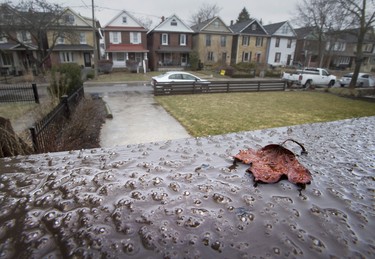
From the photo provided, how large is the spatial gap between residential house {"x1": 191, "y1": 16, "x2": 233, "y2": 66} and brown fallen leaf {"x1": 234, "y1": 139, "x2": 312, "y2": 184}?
38223 millimetres

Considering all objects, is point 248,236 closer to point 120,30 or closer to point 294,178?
point 294,178

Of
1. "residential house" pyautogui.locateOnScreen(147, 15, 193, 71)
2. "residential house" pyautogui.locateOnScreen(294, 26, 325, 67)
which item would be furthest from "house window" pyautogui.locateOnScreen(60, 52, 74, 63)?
"residential house" pyautogui.locateOnScreen(294, 26, 325, 67)

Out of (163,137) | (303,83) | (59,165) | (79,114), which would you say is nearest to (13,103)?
(79,114)

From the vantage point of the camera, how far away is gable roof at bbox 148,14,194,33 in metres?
36.2

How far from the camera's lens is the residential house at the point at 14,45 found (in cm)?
2381

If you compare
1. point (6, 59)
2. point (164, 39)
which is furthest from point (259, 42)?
point (6, 59)

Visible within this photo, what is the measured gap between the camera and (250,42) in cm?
4150

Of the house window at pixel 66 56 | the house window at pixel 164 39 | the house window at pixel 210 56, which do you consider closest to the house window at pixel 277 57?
the house window at pixel 210 56

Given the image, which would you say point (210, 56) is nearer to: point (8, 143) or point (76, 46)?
point (76, 46)

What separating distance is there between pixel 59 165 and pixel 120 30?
3743 centimetres

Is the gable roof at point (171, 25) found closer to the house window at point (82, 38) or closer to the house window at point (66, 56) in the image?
the house window at point (82, 38)

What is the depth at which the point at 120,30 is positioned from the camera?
1347 inches

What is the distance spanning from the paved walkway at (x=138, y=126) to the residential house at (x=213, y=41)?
28981 millimetres

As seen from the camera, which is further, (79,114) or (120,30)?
(120,30)
